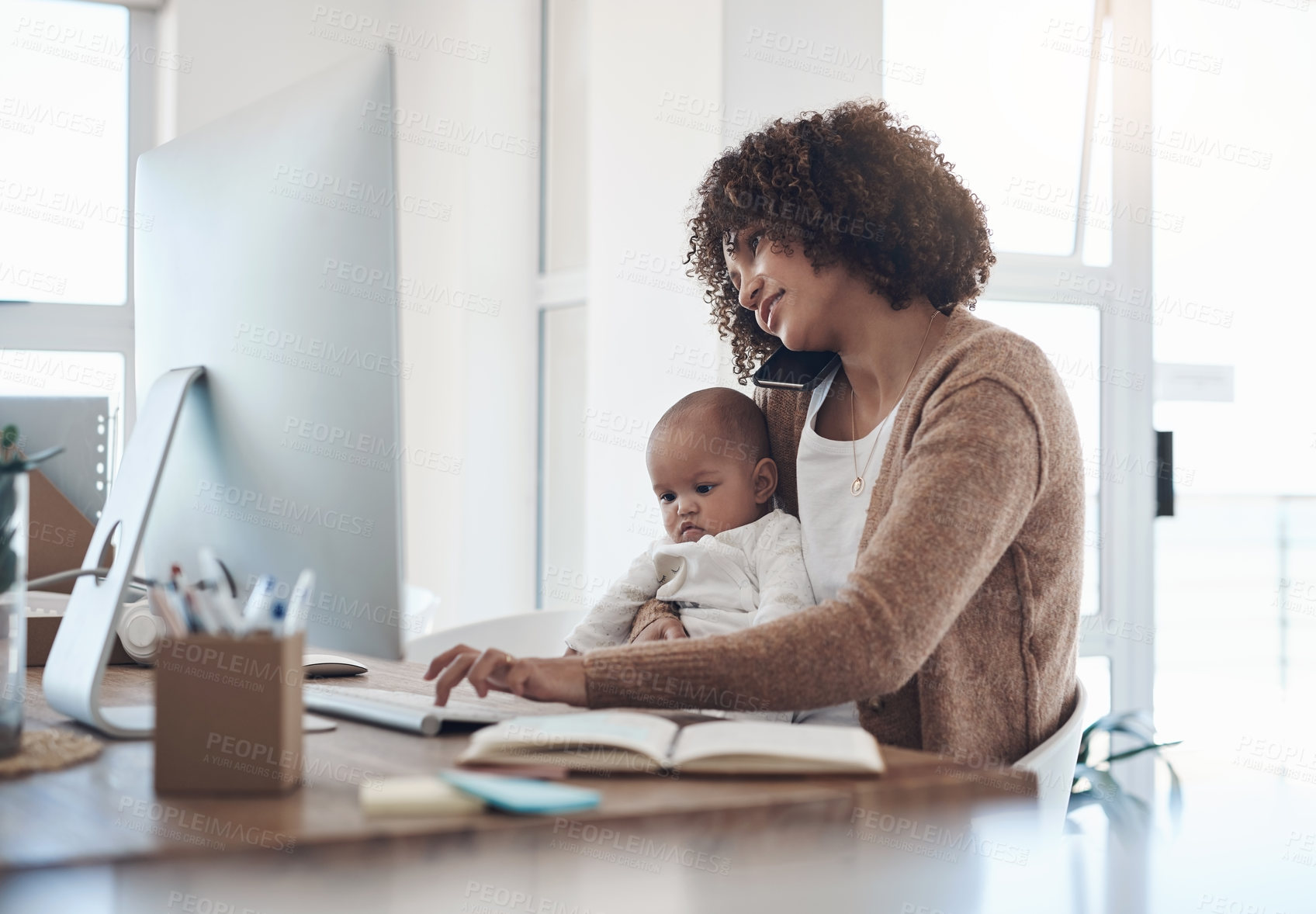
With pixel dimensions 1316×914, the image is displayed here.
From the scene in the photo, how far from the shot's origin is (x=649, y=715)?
98 centimetres

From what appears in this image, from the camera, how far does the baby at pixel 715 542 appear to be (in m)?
1.55

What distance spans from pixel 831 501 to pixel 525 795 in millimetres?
971

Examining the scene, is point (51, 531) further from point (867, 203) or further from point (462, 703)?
point (867, 203)

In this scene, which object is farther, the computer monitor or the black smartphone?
the black smartphone

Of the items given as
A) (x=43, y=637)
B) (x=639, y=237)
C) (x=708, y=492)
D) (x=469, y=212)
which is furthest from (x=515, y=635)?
(x=469, y=212)

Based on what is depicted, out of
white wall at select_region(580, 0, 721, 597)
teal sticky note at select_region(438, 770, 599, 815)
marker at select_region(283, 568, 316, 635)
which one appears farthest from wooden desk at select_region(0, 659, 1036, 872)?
white wall at select_region(580, 0, 721, 597)

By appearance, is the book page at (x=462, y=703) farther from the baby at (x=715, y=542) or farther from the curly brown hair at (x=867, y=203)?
the curly brown hair at (x=867, y=203)

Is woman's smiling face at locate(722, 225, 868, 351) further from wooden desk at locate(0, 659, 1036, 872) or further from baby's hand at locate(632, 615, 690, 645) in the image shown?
wooden desk at locate(0, 659, 1036, 872)

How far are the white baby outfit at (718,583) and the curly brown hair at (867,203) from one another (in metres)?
0.38

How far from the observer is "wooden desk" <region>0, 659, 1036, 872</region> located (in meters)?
0.64

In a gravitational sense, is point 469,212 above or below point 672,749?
above

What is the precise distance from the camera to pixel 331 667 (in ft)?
4.56

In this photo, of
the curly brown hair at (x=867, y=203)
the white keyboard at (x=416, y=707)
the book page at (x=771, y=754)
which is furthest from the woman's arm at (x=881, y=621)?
the curly brown hair at (x=867, y=203)

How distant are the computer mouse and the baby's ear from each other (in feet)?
2.15
